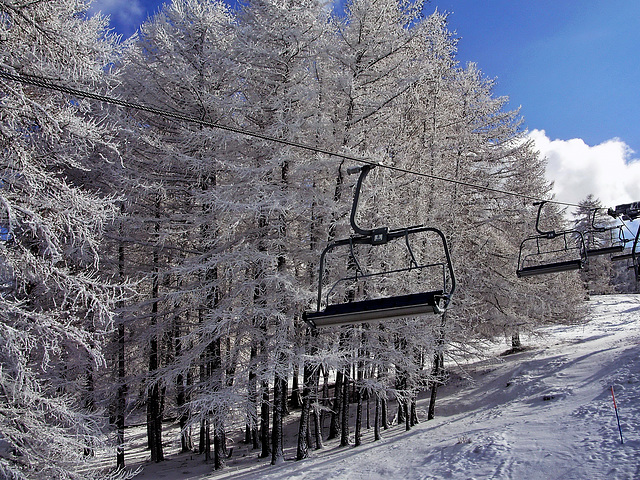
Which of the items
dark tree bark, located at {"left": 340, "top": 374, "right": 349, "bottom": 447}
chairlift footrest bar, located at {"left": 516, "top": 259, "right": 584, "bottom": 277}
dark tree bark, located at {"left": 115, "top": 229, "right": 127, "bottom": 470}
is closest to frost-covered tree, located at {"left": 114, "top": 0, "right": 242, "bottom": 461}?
dark tree bark, located at {"left": 115, "top": 229, "right": 127, "bottom": 470}

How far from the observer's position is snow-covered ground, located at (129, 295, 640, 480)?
354 inches

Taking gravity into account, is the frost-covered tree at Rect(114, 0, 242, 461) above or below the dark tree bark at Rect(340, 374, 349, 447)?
above

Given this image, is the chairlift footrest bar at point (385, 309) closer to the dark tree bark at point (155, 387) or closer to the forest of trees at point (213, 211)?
the forest of trees at point (213, 211)

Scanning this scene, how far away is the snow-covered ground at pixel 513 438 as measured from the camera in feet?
29.5

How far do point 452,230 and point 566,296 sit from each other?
734 cm

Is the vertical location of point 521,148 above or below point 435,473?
above

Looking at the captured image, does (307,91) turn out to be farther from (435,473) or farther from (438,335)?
(435,473)

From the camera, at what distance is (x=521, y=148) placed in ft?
63.1

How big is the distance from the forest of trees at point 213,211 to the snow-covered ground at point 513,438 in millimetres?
1108

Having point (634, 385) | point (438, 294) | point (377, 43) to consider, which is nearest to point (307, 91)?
point (377, 43)

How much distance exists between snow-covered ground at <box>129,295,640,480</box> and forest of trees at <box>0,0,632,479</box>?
1108 mm

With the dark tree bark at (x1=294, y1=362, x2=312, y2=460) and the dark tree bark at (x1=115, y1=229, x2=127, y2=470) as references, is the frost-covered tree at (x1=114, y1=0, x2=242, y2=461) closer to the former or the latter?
the dark tree bark at (x1=115, y1=229, x2=127, y2=470)

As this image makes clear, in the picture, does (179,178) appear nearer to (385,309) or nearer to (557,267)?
(557,267)

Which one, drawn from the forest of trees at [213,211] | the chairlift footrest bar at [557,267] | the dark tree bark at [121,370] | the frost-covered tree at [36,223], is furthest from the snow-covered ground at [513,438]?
the frost-covered tree at [36,223]
